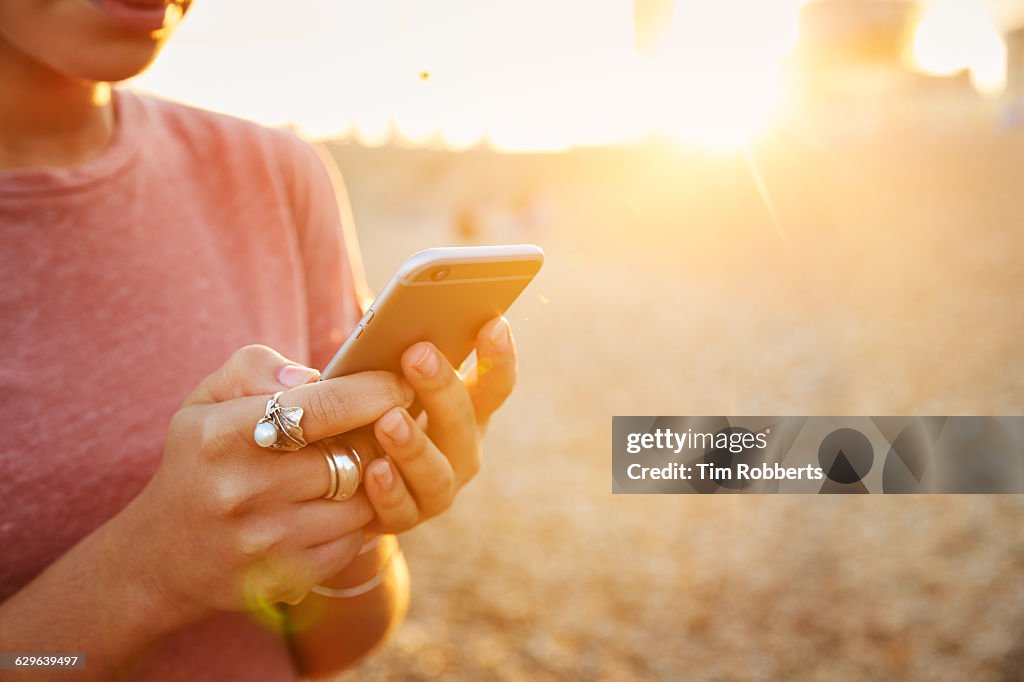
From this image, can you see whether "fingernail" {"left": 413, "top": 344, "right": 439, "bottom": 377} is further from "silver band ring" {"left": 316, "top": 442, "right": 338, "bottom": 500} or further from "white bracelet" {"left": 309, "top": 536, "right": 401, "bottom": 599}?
"white bracelet" {"left": 309, "top": 536, "right": 401, "bottom": 599}

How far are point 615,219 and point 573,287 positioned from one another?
7633 mm

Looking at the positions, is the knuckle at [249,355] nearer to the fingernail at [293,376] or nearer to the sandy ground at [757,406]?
the fingernail at [293,376]

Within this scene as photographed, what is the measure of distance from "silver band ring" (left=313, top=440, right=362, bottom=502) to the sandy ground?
24.6 inches

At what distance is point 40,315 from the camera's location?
5.23 feet

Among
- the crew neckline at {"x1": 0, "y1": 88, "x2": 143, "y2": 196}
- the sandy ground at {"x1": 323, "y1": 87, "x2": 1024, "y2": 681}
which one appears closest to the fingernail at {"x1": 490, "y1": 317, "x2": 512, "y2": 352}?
the sandy ground at {"x1": 323, "y1": 87, "x2": 1024, "y2": 681}

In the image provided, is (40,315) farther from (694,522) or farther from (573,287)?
(573,287)

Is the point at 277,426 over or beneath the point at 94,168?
beneath

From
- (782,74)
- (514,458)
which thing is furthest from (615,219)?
(514,458)

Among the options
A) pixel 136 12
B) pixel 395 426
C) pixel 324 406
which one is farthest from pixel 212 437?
pixel 136 12

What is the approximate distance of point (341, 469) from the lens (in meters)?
1.38

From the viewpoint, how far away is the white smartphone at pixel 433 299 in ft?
4.40

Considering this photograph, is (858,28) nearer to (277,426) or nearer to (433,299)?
(433,299)

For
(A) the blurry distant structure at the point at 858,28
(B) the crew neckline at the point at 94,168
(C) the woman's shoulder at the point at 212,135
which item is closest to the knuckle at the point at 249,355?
(B) the crew neckline at the point at 94,168

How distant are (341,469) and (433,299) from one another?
37cm
